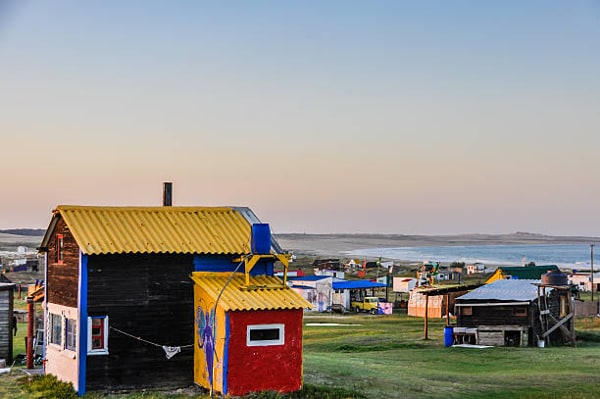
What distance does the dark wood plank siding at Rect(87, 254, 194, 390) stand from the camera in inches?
937

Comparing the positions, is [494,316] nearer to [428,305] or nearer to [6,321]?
[6,321]

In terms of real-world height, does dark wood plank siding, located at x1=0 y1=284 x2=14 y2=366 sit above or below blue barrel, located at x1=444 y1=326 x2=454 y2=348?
above

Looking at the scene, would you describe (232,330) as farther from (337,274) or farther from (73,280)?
(337,274)

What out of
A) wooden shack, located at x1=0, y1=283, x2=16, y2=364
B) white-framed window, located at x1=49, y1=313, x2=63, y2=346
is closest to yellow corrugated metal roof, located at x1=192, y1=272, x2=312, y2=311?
white-framed window, located at x1=49, y1=313, x2=63, y2=346

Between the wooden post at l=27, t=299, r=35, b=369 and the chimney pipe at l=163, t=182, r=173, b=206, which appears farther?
the wooden post at l=27, t=299, r=35, b=369

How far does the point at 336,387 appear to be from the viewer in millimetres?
24094

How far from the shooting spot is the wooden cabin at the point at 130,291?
23.7 meters

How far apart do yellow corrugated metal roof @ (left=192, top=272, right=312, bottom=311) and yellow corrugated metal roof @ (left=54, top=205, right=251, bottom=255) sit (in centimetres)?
79

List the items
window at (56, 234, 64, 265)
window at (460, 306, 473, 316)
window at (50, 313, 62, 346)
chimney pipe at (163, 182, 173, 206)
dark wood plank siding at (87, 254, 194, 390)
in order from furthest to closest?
window at (460, 306, 473, 316) → chimney pipe at (163, 182, 173, 206) → window at (56, 234, 64, 265) → window at (50, 313, 62, 346) → dark wood plank siding at (87, 254, 194, 390)

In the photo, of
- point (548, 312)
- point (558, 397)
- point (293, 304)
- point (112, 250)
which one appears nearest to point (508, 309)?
point (548, 312)

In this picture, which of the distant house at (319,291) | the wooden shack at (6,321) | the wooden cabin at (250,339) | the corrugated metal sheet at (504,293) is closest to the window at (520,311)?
the corrugated metal sheet at (504,293)

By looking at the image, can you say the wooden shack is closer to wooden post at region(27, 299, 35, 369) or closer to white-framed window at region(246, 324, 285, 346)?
wooden post at region(27, 299, 35, 369)

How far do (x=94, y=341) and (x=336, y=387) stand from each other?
6934 mm

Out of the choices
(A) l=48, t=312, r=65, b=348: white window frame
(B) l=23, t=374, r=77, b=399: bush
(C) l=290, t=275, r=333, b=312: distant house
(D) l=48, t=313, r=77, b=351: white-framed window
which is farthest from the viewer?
(C) l=290, t=275, r=333, b=312: distant house
